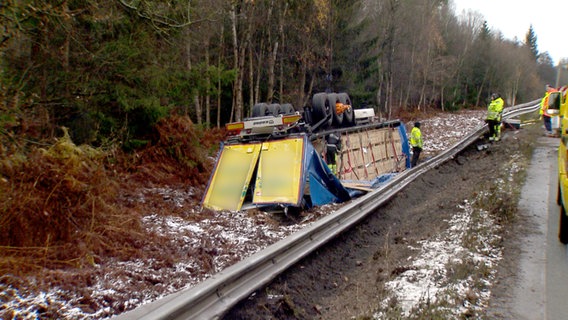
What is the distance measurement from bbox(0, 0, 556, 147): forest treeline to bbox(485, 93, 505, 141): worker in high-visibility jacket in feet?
35.1

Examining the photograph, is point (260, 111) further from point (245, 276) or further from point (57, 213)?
point (245, 276)

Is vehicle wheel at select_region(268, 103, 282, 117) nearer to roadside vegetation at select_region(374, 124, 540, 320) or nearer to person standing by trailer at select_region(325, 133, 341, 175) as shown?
person standing by trailer at select_region(325, 133, 341, 175)

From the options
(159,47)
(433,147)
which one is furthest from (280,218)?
(433,147)

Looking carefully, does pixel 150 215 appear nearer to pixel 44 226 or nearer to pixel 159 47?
pixel 44 226

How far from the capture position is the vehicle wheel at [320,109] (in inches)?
414

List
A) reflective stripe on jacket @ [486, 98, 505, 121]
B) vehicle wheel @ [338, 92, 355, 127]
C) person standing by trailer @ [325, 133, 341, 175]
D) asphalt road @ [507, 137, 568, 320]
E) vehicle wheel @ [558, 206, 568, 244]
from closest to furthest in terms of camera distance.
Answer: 1. asphalt road @ [507, 137, 568, 320]
2. vehicle wheel @ [558, 206, 568, 244]
3. person standing by trailer @ [325, 133, 341, 175]
4. vehicle wheel @ [338, 92, 355, 127]
5. reflective stripe on jacket @ [486, 98, 505, 121]

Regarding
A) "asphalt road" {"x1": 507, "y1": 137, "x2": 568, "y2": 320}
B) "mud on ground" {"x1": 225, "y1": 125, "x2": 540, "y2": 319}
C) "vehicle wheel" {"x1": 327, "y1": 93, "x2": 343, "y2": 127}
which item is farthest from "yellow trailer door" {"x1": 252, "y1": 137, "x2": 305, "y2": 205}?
"asphalt road" {"x1": 507, "y1": 137, "x2": 568, "y2": 320}

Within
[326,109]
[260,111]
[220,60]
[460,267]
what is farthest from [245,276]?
[220,60]

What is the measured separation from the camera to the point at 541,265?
4.66 meters

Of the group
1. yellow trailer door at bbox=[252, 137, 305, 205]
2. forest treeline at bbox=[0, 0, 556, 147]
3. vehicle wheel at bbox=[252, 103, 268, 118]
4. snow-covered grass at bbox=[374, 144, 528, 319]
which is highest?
forest treeline at bbox=[0, 0, 556, 147]

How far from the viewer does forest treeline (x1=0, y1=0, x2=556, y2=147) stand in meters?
7.02

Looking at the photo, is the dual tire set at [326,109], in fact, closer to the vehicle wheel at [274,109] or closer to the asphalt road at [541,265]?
the vehicle wheel at [274,109]

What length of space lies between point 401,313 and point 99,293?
8.96ft

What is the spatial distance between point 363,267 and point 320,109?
5720mm
